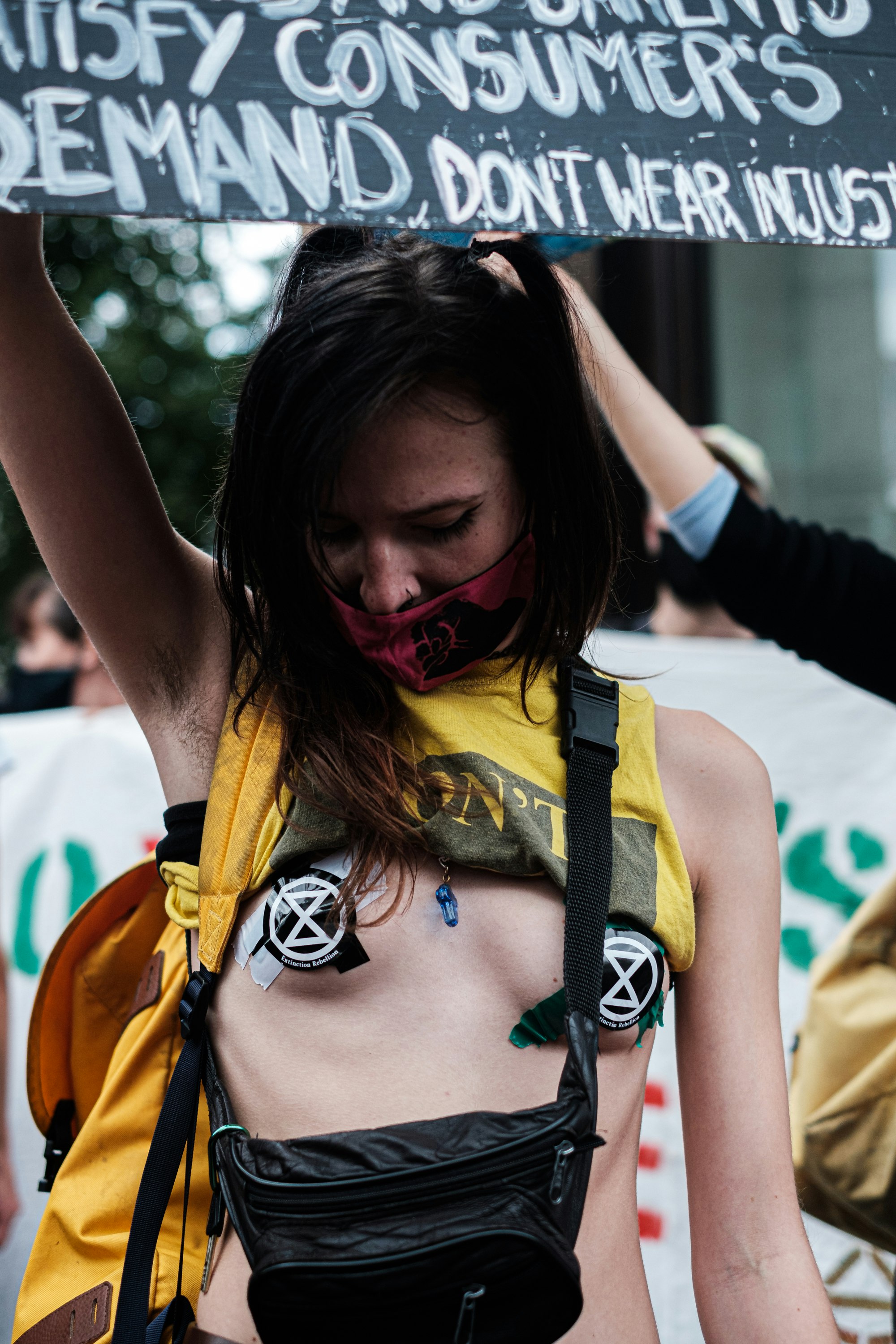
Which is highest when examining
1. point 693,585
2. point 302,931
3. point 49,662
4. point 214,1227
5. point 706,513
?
point 706,513

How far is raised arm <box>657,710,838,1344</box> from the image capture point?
1.42 metres

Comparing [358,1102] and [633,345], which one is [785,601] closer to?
[358,1102]

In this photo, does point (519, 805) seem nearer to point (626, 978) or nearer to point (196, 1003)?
point (626, 978)

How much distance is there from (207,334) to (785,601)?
12427mm

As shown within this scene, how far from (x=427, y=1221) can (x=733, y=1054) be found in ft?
1.67

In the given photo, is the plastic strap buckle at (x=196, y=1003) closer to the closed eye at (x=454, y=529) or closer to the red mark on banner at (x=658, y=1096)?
the closed eye at (x=454, y=529)

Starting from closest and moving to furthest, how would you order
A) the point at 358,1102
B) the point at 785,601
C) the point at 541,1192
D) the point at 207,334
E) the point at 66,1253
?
1. the point at 541,1192
2. the point at 358,1102
3. the point at 66,1253
4. the point at 785,601
5. the point at 207,334

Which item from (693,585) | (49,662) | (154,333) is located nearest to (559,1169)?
(693,585)

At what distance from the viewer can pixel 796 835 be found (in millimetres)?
3016

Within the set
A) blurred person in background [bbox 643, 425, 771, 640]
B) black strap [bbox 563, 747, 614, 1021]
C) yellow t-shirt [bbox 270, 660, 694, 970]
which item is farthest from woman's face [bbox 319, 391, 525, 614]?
blurred person in background [bbox 643, 425, 771, 640]

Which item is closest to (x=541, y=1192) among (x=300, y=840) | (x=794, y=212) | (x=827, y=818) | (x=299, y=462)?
(x=300, y=840)

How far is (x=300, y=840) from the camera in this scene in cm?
137

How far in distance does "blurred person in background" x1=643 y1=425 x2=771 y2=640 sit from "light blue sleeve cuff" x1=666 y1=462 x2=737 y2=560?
3.74 ft

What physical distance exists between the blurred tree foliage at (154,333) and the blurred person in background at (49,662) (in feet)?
22.3
